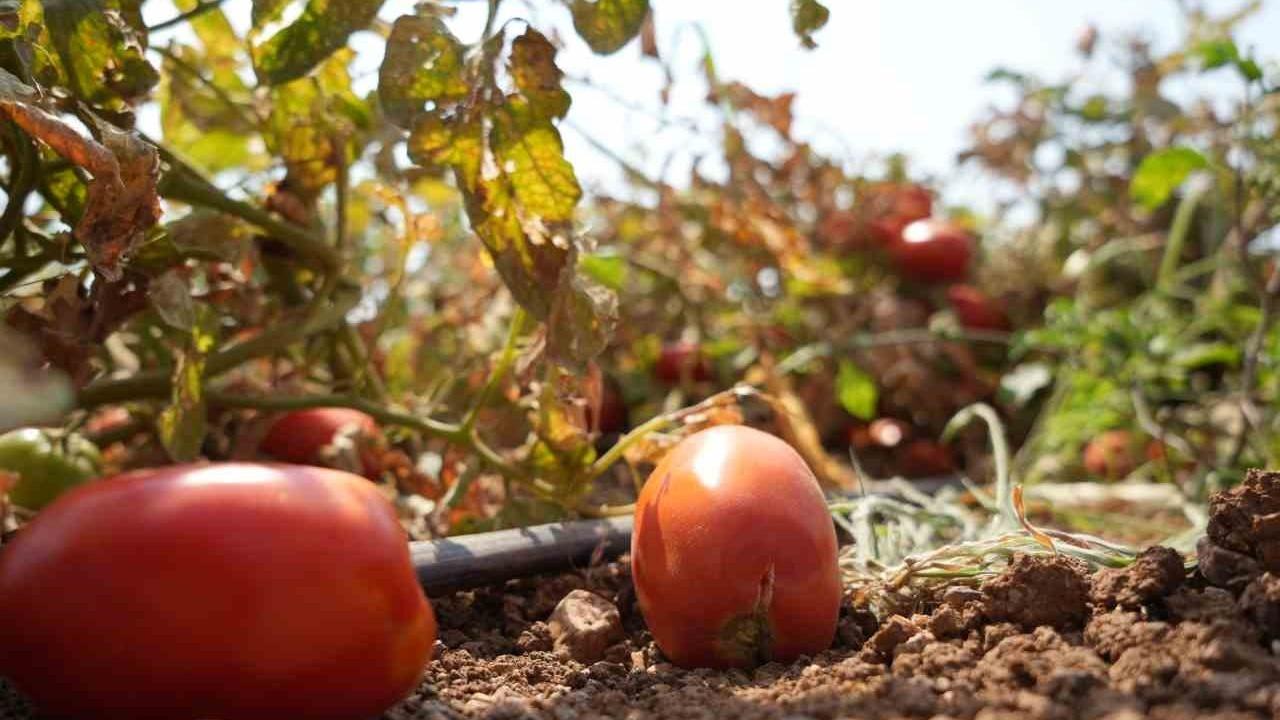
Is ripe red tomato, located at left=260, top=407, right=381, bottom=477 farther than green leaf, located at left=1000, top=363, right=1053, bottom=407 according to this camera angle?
No

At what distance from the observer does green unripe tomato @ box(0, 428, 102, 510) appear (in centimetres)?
150

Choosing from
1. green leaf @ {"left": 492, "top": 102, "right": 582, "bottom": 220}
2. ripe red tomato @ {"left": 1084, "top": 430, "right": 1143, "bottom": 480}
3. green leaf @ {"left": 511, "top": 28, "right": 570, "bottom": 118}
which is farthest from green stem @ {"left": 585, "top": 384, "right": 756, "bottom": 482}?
ripe red tomato @ {"left": 1084, "top": 430, "right": 1143, "bottom": 480}

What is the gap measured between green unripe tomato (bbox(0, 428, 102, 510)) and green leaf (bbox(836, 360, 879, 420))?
1.66 m

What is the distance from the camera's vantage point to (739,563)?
3.64 feet

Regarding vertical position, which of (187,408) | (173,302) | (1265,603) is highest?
(173,302)

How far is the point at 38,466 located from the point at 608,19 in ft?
3.07

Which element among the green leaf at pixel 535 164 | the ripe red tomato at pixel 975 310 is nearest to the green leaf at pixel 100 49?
the green leaf at pixel 535 164

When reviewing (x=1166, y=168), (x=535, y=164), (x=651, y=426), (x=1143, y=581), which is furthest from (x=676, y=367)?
(x=1143, y=581)

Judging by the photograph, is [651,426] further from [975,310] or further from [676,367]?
[975,310]

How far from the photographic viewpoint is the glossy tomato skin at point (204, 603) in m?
0.86

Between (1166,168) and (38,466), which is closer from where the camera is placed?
(38,466)

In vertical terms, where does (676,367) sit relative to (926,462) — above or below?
above

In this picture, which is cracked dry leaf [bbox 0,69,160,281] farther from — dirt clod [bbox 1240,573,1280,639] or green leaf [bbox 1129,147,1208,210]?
green leaf [bbox 1129,147,1208,210]

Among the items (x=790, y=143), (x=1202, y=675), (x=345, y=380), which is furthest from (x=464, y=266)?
(x=1202, y=675)
